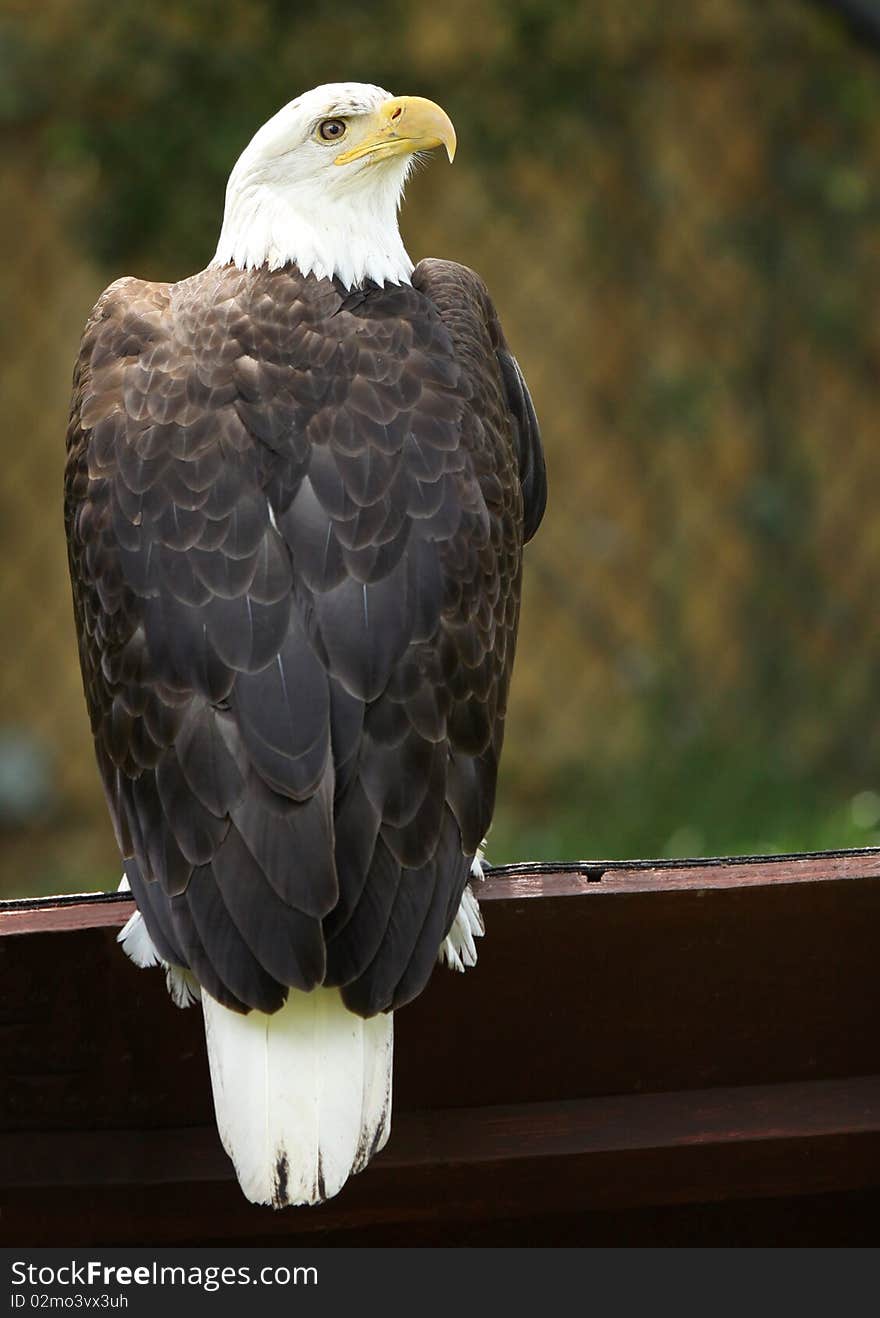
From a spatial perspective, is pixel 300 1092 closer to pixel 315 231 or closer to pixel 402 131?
pixel 315 231

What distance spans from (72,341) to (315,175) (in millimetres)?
4128

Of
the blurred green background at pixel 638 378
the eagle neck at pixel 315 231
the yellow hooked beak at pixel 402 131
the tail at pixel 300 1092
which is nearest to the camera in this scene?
the tail at pixel 300 1092

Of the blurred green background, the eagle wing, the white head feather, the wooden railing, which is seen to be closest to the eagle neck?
the white head feather

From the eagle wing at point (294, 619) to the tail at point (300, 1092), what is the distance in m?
0.05

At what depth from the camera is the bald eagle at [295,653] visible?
2.08 m

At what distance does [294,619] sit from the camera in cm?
228

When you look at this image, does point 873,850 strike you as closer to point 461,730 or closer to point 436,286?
point 461,730

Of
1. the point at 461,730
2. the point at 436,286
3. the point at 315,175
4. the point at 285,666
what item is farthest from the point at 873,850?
the point at 315,175

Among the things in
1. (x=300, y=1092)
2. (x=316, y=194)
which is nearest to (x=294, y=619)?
(x=300, y=1092)

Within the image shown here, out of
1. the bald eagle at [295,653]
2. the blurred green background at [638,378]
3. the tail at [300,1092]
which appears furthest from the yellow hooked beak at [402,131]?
the blurred green background at [638,378]

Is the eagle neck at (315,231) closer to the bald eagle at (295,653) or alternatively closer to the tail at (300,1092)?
the bald eagle at (295,653)

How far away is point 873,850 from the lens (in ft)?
7.54

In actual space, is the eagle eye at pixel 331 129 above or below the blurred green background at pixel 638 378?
below

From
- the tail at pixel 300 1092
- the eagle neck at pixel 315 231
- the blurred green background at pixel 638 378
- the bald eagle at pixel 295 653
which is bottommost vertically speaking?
the tail at pixel 300 1092
